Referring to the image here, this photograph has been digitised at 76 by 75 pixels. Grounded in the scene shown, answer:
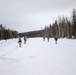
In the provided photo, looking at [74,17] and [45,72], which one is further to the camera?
[74,17]

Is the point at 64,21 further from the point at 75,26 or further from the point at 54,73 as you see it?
the point at 54,73

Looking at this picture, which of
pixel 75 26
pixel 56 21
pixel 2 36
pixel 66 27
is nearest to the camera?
pixel 75 26

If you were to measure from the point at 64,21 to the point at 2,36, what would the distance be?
47356 mm

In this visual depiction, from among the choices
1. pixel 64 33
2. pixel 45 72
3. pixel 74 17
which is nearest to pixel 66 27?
pixel 64 33

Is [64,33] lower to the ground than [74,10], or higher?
lower

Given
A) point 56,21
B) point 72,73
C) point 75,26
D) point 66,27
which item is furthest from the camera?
point 56,21

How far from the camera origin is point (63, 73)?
8.01 meters

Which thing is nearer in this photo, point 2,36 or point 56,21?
point 56,21

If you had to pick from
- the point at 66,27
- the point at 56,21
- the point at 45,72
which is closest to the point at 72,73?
the point at 45,72

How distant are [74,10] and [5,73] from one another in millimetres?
69485

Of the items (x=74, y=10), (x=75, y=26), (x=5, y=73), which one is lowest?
(x=5, y=73)

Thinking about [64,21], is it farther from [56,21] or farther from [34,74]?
[34,74]

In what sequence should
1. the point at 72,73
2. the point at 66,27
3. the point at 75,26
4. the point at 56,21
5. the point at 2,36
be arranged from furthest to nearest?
the point at 2,36
the point at 56,21
the point at 66,27
the point at 75,26
the point at 72,73

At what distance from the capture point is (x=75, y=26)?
7138 centimetres
